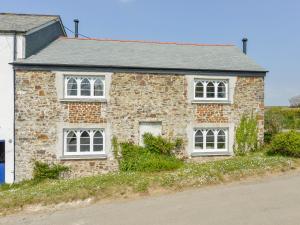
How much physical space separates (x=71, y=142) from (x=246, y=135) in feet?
29.4

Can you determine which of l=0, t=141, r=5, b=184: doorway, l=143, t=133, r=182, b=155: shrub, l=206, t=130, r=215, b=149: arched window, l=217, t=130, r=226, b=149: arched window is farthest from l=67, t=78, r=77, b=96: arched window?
→ l=217, t=130, r=226, b=149: arched window

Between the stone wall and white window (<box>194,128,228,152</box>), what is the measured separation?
0.54 metres

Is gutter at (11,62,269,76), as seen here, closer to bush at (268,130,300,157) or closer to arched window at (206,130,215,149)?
arched window at (206,130,215,149)

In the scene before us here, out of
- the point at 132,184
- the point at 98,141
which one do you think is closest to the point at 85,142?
the point at 98,141

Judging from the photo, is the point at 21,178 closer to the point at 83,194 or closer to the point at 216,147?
the point at 83,194

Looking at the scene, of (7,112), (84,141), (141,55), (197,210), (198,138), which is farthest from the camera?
(141,55)

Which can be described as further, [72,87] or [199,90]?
[199,90]

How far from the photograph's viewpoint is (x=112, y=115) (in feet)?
46.8

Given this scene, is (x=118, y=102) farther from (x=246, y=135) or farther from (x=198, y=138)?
(x=246, y=135)

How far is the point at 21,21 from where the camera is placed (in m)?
15.5

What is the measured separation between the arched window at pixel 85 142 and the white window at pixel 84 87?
1.85m

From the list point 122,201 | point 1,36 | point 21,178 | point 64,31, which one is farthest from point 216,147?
point 64,31

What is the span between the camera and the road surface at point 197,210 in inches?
298

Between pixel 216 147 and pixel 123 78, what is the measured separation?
19.7 feet
